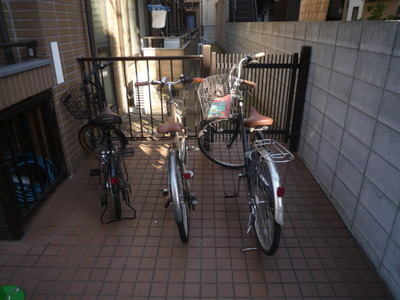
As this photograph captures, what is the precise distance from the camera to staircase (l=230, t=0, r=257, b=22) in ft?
50.8

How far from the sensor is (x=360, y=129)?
108 inches

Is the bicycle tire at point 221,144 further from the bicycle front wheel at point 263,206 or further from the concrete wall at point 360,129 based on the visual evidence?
the bicycle front wheel at point 263,206

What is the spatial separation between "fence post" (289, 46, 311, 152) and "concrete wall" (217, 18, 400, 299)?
3.8 inches

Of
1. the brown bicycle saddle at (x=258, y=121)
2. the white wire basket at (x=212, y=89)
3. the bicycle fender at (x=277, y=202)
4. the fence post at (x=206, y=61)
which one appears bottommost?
the bicycle fender at (x=277, y=202)

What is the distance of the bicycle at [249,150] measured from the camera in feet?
7.87

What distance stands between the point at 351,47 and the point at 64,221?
3.28 metres

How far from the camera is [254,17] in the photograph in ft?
50.0

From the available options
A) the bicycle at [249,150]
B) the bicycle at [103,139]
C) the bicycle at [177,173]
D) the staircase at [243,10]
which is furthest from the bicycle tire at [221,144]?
the staircase at [243,10]

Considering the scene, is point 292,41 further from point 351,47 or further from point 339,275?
point 339,275

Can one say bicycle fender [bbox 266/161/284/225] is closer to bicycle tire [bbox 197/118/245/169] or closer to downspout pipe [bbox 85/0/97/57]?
bicycle tire [bbox 197/118/245/169]

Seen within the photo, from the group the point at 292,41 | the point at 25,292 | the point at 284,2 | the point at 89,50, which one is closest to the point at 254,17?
the point at 284,2

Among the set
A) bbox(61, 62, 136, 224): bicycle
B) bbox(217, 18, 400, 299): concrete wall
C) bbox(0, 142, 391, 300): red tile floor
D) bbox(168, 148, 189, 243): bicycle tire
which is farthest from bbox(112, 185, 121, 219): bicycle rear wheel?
bbox(217, 18, 400, 299): concrete wall

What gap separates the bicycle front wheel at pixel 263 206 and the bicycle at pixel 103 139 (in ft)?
4.02

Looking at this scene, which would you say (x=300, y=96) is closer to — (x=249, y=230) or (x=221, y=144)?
(x=221, y=144)
